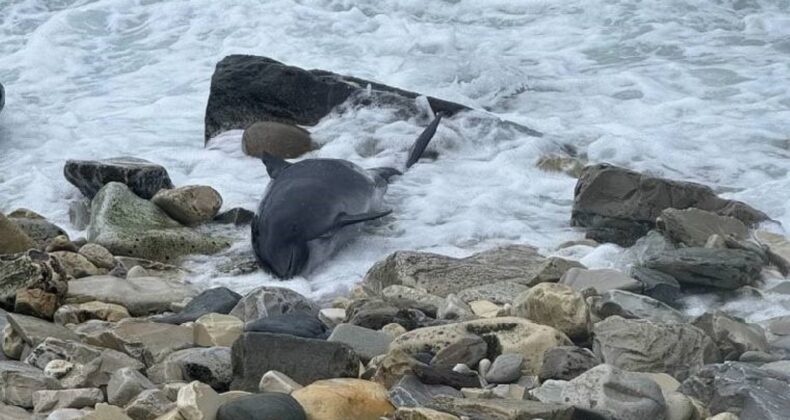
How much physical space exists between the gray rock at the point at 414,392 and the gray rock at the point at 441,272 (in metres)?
1.67

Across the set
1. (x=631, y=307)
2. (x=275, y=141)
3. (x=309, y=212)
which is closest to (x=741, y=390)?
(x=631, y=307)

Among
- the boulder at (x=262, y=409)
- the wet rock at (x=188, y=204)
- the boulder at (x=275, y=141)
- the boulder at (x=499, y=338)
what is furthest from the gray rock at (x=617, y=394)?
the boulder at (x=275, y=141)

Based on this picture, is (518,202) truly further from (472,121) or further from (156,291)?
(156,291)

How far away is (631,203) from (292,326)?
2.60m

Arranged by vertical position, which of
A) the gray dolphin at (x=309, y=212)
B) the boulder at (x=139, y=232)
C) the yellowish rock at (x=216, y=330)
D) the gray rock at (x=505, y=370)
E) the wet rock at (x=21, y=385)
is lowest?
the boulder at (x=139, y=232)

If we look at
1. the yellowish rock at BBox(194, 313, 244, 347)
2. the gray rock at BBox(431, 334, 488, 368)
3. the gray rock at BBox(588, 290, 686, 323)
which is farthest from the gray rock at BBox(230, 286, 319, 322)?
the gray rock at BBox(588, 290, 686, 323)

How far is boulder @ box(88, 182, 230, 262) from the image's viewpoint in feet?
21.5

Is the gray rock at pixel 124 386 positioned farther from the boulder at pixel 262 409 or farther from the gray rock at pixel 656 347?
the gray rock at pixel 656 347

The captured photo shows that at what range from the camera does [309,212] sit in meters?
6.38

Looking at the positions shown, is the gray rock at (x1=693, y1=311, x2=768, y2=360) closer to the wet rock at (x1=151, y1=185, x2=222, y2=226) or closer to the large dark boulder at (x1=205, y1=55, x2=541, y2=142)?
the wet rock at (x1=151, y1=185, x2=222, y2=226)

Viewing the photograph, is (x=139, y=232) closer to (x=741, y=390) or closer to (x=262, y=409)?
(x=262, y=409)

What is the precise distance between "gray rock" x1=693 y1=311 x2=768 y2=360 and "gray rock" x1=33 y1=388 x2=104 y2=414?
219 cm

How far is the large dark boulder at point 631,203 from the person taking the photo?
657 cm

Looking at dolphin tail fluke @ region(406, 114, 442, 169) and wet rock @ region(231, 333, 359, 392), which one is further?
dolphin tail fluke @ region(406, 114, 442, 169)
